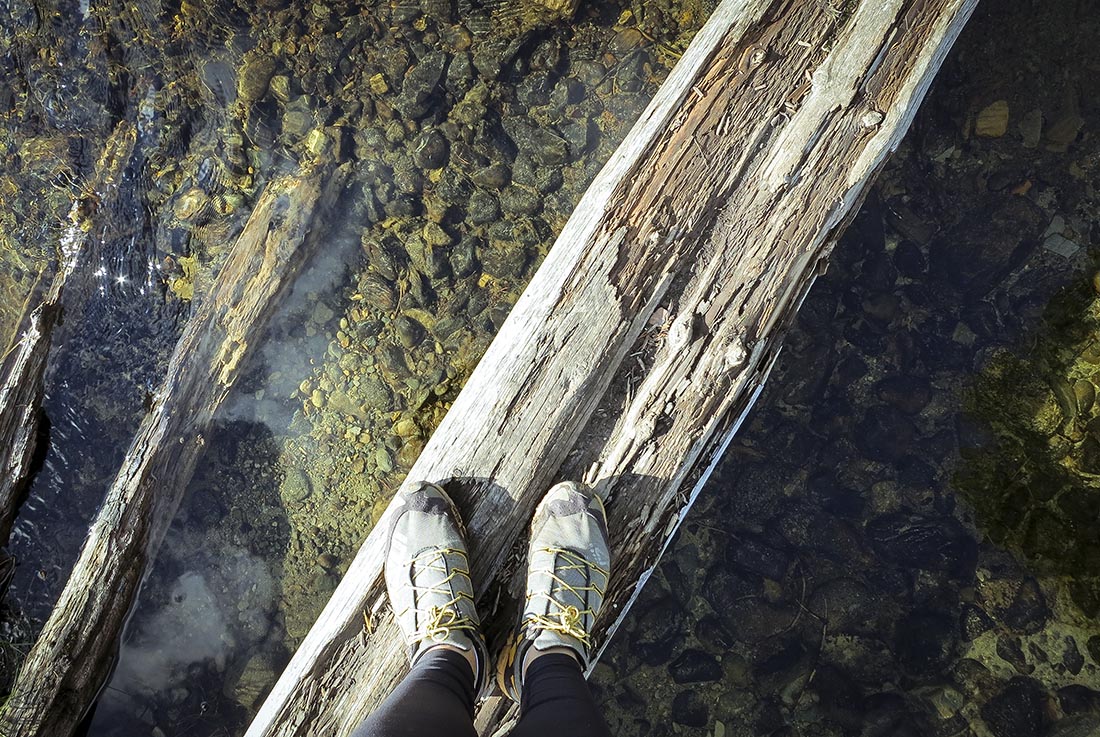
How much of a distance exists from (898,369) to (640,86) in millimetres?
1956

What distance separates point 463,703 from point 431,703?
5.4 inches

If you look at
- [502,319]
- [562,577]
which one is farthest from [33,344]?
[562,577]

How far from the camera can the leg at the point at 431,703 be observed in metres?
1.79

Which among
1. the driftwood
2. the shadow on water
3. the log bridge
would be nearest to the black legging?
the log bridge

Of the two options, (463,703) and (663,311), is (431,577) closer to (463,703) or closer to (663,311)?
(463,703)

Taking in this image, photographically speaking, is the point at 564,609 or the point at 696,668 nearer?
the point at 564,609

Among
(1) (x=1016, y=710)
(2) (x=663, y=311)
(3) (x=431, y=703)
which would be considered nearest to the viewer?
(3) (x=431, y=703)

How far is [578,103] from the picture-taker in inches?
132

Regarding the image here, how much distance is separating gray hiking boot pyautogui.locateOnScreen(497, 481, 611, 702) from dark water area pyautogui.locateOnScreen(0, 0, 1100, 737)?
1.00 m

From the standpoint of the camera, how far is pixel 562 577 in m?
2.22

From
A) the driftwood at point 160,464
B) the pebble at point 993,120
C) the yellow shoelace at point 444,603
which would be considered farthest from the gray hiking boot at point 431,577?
the pebble at point 993,120

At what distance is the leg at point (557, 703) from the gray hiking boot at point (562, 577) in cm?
7

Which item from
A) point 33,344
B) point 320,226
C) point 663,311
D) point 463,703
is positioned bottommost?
point 33,344

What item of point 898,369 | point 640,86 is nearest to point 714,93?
point 640,86
